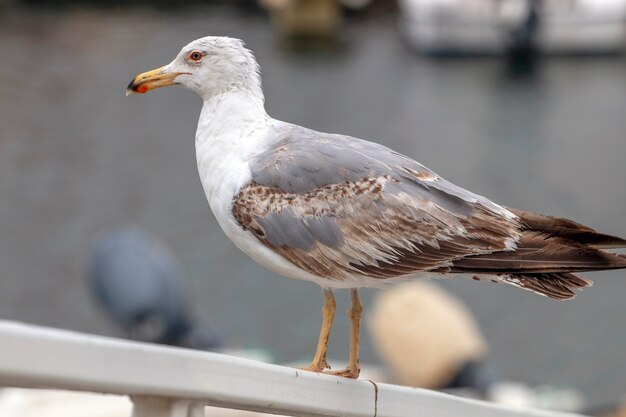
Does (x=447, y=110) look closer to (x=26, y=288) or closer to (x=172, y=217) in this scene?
(x=172, y=217)

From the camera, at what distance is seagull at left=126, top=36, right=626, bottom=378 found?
12.6ft

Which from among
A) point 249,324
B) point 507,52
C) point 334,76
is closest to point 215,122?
point 249,324

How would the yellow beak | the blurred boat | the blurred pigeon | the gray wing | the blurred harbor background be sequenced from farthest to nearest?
1. the blurred boat
2. the blurred harbor background
3. the blurred pigeon
4. the yellow beak
5. the gray wing

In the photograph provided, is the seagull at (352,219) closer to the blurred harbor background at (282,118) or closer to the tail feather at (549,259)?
→ the tail feather at (549,259)

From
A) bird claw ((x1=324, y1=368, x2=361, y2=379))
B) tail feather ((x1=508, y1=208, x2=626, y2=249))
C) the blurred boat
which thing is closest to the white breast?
bird claw ((x1=324, y1=368, x2=361, y2=379))

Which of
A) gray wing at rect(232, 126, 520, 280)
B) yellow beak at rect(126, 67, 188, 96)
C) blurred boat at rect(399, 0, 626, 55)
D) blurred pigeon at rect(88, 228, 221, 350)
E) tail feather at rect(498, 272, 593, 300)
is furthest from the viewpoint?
blurred boat at rect(399, 0, 626, 55)

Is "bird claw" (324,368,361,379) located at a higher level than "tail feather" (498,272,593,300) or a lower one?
lower

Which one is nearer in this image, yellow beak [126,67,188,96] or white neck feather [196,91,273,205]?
white neck feather [196,91,273,205]

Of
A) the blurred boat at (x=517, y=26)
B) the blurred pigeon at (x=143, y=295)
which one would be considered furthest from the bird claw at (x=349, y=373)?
the blurred boat at (x=517, y=26)

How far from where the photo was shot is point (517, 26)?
40.2 metres

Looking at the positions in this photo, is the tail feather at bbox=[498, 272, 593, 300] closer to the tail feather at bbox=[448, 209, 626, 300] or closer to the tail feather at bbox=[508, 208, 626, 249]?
the tail feather at bbox=[448, 209, 626, 300]

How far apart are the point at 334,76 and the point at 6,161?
43.9ft

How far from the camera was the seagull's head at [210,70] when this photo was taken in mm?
4180

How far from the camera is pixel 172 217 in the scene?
73.3 ft
